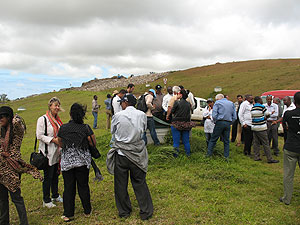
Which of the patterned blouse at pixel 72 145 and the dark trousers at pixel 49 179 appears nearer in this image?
the patterned blouse at pixel 72 145

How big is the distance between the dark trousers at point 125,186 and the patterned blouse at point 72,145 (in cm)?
56

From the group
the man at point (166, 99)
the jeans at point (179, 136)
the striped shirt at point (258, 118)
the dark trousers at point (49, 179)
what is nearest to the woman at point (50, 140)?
the dark trousers at point (49, 179)

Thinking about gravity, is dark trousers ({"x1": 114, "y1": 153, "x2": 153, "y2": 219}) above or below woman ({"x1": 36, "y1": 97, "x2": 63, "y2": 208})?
below

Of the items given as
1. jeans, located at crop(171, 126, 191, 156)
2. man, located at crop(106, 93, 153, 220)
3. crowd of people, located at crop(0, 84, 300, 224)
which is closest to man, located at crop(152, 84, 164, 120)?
jeans, located at crop(171, 126, 191, 156)

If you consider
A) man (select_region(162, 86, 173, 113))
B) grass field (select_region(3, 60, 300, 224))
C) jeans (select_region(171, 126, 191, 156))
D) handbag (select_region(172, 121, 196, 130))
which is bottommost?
grass field (select_region(3, 60, 300, 224))

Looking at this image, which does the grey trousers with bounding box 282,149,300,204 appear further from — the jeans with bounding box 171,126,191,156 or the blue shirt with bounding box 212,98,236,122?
the jeans with bounding box 171,126,191,156

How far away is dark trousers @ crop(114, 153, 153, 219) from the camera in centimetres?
411

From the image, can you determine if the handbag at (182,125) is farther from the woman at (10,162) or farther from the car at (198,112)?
the car at (198,112)

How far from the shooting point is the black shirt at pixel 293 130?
15.1ft

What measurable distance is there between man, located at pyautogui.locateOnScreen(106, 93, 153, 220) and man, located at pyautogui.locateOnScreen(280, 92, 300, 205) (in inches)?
105

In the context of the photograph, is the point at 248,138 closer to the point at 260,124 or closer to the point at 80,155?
the point at 260,124

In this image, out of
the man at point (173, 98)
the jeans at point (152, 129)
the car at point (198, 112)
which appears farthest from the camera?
the car at point (198, 112)

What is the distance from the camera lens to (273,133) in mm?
8266

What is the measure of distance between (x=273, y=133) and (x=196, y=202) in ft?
16.0
